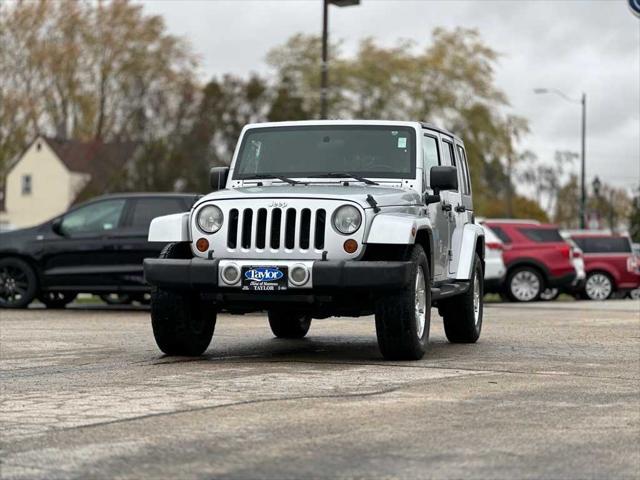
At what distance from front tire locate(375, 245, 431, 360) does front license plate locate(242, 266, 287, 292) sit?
76 centimetres

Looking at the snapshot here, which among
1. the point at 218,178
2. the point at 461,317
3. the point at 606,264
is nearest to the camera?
the point at 218,178

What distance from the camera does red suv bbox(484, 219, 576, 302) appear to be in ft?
93.0

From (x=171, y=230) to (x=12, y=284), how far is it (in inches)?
369

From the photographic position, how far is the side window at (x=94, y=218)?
19.4 metres

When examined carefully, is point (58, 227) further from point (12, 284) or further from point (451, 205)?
point (451, 205)

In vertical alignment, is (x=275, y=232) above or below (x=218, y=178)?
below

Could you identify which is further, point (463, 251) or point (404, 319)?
point (463, 251)

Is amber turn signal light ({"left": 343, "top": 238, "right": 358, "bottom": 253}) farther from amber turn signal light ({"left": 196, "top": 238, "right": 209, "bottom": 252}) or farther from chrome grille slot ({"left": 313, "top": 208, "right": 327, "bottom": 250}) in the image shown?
amber turn signal light ({"left": 196, "top": 238, "right": 209, "bottom": 252})

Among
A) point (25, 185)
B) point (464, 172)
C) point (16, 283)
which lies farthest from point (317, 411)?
point (25, 185)

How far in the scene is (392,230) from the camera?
1041 cm

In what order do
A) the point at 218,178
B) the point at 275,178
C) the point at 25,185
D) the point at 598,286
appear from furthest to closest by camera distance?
1. the point at 25,185
2. the point at 598,286
3. the point at 218,178
4. the point at 275,178

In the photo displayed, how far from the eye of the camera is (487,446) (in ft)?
21.7

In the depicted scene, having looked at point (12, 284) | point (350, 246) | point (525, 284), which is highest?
point (350, 246)

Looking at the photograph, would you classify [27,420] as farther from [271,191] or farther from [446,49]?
[446,49]
